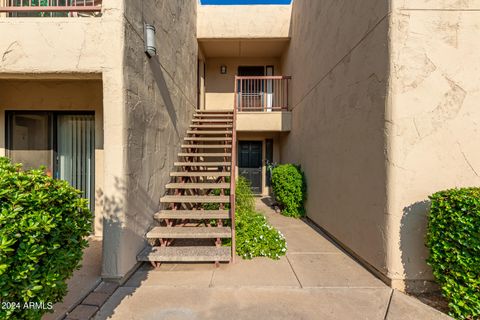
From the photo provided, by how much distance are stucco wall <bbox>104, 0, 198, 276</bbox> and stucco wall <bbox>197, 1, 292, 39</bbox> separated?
7.80 ft

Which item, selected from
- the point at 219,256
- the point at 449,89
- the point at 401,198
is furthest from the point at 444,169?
the point at 219,256

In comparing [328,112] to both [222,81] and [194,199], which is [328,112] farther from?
[222,81]

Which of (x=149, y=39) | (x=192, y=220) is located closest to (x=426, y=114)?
(x=149, y=39)

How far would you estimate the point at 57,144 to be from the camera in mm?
4066

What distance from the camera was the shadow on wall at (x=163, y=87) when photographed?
377 centimetres

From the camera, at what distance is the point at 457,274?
2.19 metres

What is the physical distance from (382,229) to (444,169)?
97 cm

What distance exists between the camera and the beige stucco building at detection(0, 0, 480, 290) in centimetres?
264

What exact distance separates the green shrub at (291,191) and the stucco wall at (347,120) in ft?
0.94

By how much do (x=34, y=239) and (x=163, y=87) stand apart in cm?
324

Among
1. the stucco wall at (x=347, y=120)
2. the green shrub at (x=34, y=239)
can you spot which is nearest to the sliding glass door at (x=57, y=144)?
the green shrub at (x=34, y=239)

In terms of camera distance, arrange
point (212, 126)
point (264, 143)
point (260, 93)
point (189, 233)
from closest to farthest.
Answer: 1. point (189, 233)
2. point (212, 126)
3. point (260, 93)
4. point (264, 143)

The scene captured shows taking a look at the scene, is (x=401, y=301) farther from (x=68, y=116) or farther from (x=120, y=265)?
(x=68, y=116)

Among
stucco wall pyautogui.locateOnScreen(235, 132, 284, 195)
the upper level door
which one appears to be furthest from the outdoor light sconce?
stucco wall pyautogui.locateOnScreen(235, 132, 284, 195)
